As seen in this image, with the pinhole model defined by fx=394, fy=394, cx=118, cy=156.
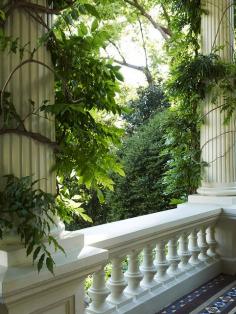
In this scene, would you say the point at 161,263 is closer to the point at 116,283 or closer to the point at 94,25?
the point at 116,283

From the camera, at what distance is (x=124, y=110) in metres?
1.91

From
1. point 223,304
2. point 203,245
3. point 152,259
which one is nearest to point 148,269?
point 152,259

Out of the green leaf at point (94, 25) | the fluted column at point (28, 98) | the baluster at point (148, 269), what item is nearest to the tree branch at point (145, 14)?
the baluster at point (148, 269)

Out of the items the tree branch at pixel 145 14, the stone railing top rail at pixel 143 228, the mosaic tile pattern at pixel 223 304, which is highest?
the tree branch at pixel 145 14

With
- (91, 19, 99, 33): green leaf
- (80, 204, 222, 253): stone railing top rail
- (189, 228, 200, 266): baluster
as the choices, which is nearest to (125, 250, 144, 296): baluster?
(80, 204, 222, 253): stone railing top rail

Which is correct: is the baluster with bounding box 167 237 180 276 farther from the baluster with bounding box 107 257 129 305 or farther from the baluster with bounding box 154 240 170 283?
the baluster with bounding box 107 257 129 305

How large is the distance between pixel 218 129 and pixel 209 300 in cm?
163

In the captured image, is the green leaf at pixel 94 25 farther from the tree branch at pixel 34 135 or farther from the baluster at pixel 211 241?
the baluster at pixel 211 241

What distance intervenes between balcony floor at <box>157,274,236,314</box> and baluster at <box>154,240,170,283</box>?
216mm

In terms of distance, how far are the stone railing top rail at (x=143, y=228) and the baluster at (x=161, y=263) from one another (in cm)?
12

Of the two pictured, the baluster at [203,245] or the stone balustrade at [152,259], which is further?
the baluster at [203,245]

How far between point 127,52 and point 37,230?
9.10m

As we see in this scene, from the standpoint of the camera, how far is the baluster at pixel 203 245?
358cm

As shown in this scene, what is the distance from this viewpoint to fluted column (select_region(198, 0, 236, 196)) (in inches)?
152
